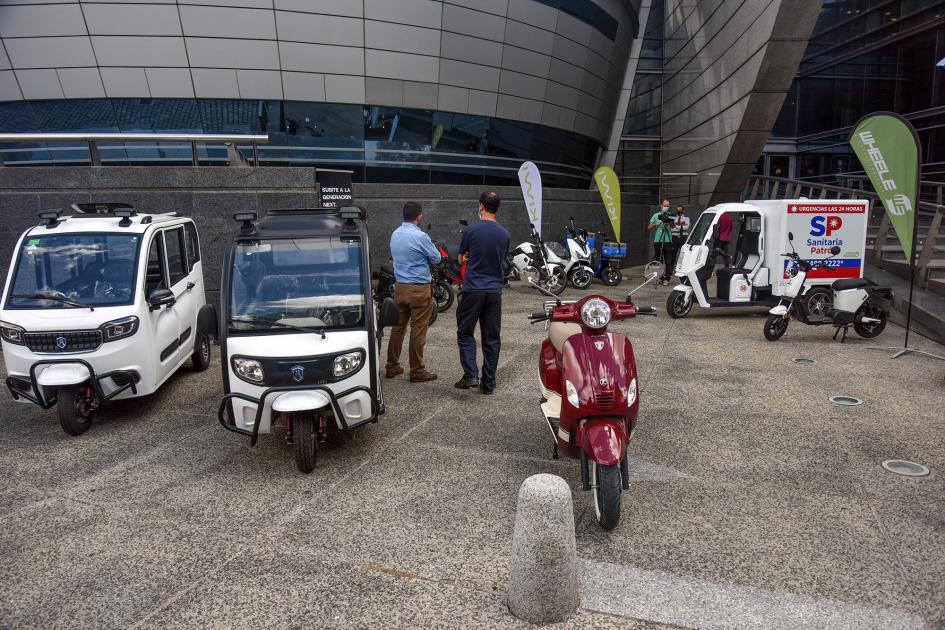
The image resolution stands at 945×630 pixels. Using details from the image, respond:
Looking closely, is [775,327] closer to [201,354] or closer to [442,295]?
[442,295]

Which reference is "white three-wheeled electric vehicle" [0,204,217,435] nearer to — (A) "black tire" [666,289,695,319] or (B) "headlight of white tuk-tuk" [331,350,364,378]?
(B) "headlight of white tuk-tuk" [331,350,364,378]

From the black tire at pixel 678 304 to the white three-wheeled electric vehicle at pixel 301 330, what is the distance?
23.9 ft

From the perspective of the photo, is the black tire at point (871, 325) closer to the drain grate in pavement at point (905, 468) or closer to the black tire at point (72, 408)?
the drain grate in pavement at point (905, 468)

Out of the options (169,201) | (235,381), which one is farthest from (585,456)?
(169,201)

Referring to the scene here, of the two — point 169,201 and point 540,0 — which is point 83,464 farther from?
point 540,0

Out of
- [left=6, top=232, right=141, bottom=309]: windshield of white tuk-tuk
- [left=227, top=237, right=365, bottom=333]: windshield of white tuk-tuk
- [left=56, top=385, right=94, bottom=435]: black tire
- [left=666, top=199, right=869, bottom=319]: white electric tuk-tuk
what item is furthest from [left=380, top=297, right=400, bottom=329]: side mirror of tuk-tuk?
[left=666, top=199, right=869, bottom=319]: white electric tuk-tuk

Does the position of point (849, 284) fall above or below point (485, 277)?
below

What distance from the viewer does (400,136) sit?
17.4 metres

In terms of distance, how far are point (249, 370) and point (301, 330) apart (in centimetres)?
49

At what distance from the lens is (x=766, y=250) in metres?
11.5

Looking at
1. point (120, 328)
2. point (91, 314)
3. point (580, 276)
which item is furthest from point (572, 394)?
point (580, 276)

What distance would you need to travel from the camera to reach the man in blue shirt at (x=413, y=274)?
22.7ft

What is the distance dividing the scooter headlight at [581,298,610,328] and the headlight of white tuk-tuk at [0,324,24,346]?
4.89 m

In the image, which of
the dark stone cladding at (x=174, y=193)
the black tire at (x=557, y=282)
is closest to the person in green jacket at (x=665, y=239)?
the black tire at (x=557, y=282)
